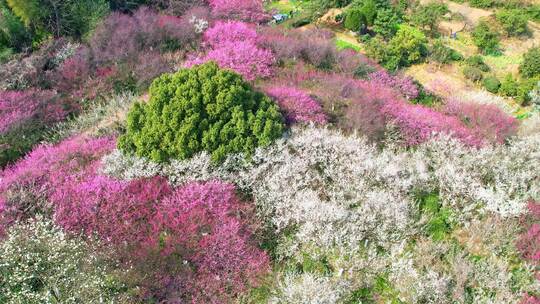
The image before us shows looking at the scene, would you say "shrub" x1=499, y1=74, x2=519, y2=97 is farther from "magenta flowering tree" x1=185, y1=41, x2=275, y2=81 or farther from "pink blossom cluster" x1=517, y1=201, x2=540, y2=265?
"magenta flowering tree" x1=185, y1=41, x2=275, y2=81

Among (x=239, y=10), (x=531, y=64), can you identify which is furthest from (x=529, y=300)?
(x=239, y=10)

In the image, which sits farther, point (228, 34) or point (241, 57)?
point (228, 34)

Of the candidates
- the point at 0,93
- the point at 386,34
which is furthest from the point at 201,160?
the point at 386,34

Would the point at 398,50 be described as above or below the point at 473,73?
above

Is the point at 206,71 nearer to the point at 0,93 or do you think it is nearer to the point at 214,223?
the point at 214,223

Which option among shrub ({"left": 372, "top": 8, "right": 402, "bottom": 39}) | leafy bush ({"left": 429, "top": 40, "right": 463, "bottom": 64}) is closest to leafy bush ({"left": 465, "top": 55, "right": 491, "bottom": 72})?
leafy bush ({"left": 429, "top": 40, "right": 463, "bottom": 64})

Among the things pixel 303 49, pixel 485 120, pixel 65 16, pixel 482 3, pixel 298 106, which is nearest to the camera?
pixel 298 106

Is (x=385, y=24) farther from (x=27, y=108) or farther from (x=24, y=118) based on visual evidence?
(x=24, y=118)
